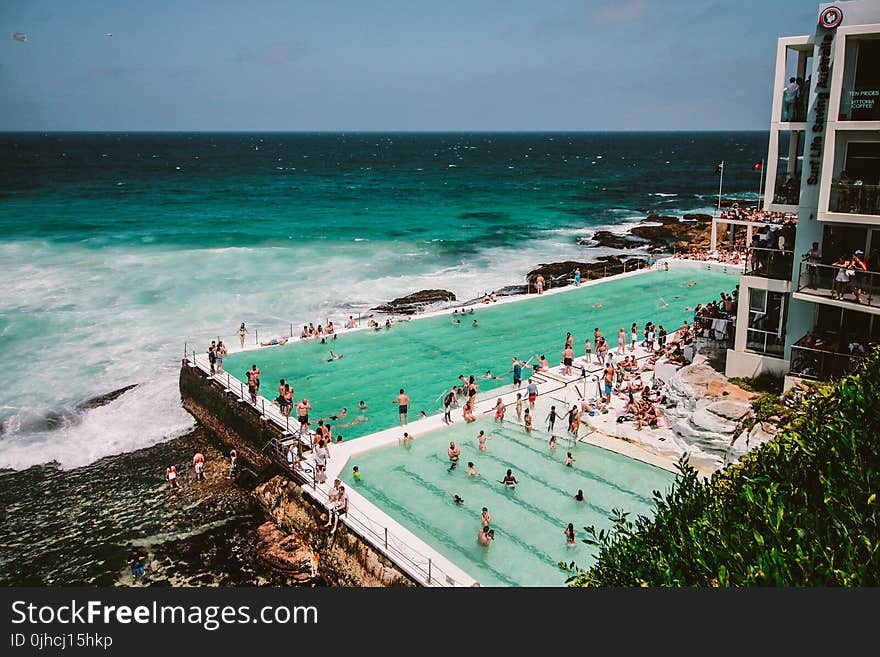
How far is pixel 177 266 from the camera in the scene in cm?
5528

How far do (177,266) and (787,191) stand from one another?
A: 46.0m

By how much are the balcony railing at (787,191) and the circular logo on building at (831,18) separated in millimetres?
3773

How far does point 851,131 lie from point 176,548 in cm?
2082

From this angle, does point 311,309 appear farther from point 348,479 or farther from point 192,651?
point 192,651

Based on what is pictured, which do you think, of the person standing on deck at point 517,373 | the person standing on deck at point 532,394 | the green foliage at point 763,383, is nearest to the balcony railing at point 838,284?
the green foliage at point 763,383

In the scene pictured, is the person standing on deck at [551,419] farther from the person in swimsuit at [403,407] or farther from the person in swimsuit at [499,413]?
the person in swimsuit at [403,407]

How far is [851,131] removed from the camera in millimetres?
17906

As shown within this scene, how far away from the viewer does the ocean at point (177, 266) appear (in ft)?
88.3

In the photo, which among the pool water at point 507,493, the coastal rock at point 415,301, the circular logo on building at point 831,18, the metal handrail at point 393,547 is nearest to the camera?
the metal handrail at point 393,547

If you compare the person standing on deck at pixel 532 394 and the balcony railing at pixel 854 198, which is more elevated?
the balcony railing at pixel 854 198

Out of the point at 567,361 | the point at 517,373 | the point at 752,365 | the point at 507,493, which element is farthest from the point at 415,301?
Result: the point at 507,493

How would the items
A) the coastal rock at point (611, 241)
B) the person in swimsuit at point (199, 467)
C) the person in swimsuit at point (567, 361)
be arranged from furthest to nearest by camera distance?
the coastal rock at point (611, 241), the person in swimsuit at point (567, 361), the person in swimsuit at point (199, 467)

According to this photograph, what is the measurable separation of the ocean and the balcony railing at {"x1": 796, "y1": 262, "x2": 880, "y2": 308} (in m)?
16.3

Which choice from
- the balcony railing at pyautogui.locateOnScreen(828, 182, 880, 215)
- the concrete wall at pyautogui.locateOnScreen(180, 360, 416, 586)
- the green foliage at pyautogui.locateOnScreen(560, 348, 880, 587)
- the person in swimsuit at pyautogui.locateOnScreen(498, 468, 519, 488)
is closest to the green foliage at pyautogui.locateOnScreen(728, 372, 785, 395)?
the balcony railing at pyautogui.locateOnScreen(828, 182, 880, 215)
